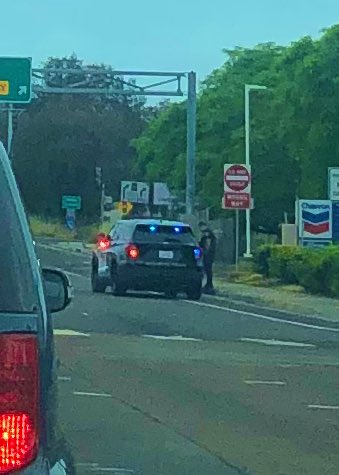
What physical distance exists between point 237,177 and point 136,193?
22.6 meters

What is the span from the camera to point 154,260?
100ft

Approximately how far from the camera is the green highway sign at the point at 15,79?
38.8 meters

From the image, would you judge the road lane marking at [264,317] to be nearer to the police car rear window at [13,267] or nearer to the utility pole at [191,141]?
the utility pole at [191,141]

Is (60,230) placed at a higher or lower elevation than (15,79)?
lower

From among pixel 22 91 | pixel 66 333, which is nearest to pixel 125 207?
pixel 22 91

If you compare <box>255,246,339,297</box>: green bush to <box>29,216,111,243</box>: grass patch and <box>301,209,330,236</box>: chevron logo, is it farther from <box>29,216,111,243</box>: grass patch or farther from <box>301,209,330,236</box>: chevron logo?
<box>29,216,111,243</box>: grass patch

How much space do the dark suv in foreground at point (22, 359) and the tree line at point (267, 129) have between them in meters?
36.8

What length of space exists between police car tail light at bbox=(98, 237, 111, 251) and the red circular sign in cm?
516

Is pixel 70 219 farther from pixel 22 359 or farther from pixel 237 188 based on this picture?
pixel 22 359

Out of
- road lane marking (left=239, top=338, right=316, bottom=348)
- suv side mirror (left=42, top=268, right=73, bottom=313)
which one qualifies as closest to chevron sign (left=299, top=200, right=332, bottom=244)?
road lane marking (left=239, top=338, right=316, bottom=348)

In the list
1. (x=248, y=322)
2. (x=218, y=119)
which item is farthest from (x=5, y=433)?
(x=218, y=119)

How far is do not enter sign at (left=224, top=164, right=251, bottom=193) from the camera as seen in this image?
36844 millimetres

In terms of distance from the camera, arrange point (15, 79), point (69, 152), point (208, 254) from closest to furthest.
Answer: point (208, 254), point (15, 79), point (69, 152)

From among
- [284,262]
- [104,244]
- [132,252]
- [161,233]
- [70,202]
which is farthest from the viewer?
[70,202]
